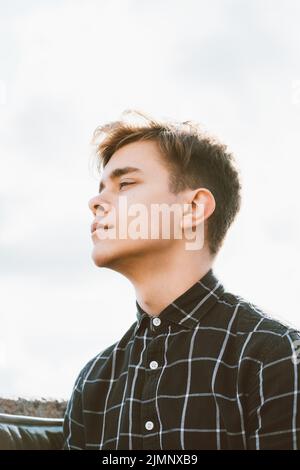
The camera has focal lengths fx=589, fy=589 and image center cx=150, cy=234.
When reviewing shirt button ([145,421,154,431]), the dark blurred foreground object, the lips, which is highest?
the lips

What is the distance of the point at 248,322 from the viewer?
1783 millimetres

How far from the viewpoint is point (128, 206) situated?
6.75 ft

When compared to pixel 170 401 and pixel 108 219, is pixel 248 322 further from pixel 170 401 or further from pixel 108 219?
pixel 108 219

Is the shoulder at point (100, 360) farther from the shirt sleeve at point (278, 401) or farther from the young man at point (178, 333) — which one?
the shirt sleeve at point (278, 401)

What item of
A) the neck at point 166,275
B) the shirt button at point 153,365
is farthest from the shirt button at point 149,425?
the neck at point 166,275

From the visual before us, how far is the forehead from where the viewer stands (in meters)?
2.20

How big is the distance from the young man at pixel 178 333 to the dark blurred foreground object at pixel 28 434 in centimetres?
5

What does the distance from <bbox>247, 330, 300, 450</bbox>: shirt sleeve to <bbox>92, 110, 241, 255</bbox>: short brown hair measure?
634 millimetres

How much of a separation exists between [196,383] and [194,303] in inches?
12.2

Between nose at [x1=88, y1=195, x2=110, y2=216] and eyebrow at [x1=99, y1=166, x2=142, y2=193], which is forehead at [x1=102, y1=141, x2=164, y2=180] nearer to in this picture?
eyebrow at [x1=99, y1=166, x2=142, y2=193]

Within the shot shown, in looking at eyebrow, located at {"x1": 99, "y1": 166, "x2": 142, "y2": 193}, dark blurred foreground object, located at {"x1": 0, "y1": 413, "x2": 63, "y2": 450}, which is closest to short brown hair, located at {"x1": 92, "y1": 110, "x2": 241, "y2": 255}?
eyebrow, located at {"x1": 99, "y1": 166, "x2": 142, "y2": 193}

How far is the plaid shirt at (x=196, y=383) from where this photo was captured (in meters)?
1.58
